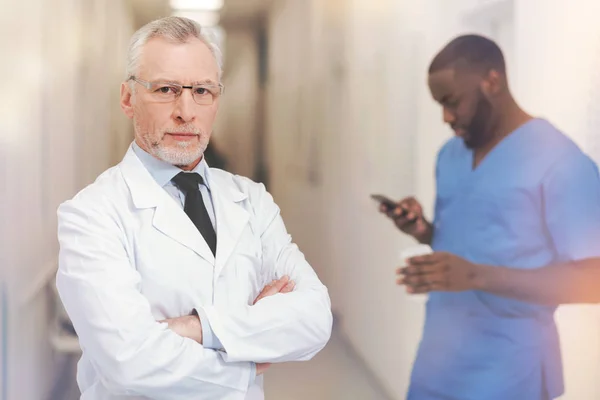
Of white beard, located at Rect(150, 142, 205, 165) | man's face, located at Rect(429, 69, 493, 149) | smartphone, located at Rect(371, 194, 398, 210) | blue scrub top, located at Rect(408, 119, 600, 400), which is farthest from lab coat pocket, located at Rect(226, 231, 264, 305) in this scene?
man's face, located at Rect(429, 69, 493, 149)

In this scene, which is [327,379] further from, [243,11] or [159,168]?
[243,11]

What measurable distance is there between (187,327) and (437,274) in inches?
36.3

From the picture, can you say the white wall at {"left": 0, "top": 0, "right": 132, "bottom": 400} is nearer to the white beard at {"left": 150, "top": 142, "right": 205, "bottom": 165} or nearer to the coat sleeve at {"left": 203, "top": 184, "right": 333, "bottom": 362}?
the white beard at {"left": 150, "top": 142, "right": 205, "bottom": 165}

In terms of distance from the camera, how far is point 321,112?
1.92 m

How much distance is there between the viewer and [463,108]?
2.01 m

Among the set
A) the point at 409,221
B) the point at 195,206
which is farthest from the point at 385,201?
the point at 195,206

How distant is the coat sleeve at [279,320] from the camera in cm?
142

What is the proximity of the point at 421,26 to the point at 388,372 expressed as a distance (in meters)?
1.11

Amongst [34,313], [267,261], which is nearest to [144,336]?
[267,261]

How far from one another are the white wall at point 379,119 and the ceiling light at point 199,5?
168 millimetres

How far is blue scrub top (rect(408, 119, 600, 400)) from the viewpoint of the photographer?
199 cm

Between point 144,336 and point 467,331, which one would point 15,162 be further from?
point 467,331

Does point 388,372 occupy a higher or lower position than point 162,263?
lower

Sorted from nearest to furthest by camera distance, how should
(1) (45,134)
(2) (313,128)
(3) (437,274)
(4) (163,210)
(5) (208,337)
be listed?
(5) (208,337), (4) (163,210), (1) (45,134), (2) (313,128), (3) (437,274)
